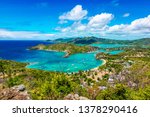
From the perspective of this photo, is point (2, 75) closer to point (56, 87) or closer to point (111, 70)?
point (111, 70)

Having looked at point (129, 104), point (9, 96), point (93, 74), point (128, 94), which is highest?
point (129, 104)

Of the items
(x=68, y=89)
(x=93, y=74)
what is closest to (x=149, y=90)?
(x=68, y=89)

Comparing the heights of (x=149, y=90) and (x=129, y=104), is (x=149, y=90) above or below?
below

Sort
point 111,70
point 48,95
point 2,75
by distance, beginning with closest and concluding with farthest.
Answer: point 48,95 < point 2,75 < point 111,70

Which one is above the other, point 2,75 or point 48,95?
point 48,95

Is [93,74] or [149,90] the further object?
[93,74]

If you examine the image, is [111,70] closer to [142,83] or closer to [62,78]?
[142,83]

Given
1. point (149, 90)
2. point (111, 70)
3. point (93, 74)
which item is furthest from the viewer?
point (111, 70)

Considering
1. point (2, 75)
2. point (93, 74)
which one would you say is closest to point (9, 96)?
point (2, 75)

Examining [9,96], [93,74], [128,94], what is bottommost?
[93,74]
